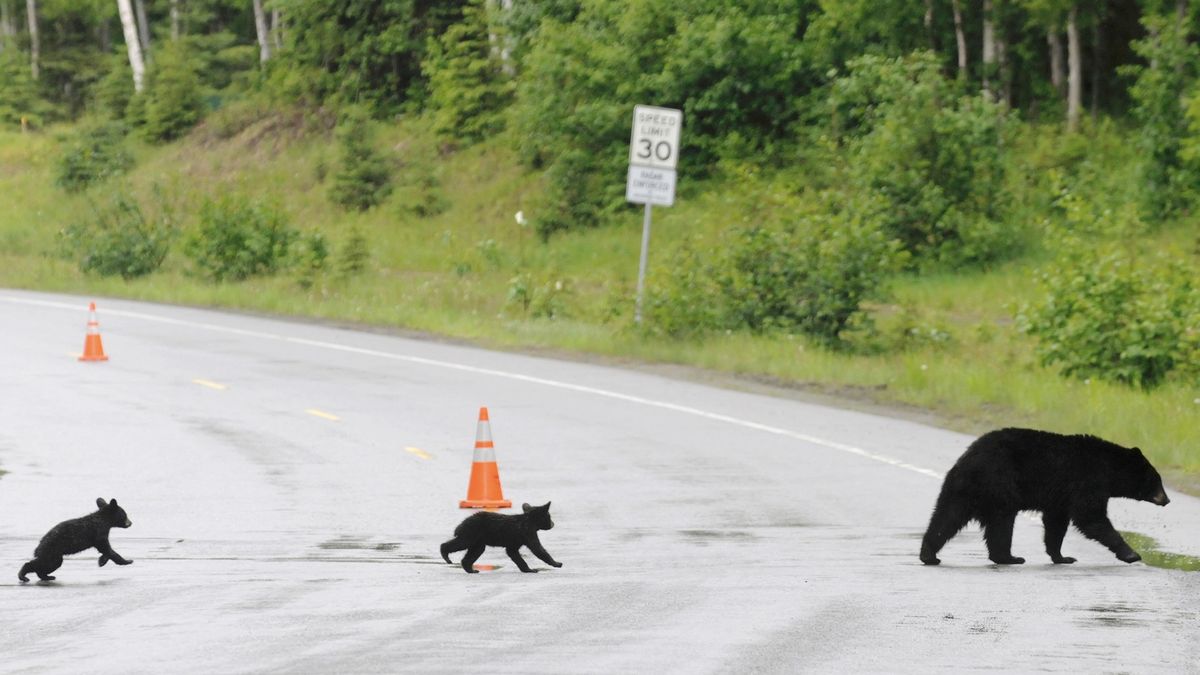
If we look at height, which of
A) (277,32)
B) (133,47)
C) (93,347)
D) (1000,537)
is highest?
(277,32)

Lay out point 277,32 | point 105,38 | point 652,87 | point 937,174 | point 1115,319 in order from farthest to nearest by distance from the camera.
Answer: point 105,38 → point 277,32 → point 652,87 → point 937,174 → point 1115,319

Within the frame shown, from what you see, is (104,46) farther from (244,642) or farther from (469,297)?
(244,642)

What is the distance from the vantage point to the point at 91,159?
62.1m

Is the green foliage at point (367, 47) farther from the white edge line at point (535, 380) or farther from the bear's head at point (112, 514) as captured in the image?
the bear's head at point (112, 514)

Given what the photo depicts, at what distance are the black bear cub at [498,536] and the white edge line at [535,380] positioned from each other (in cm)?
566

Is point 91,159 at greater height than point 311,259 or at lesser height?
greater

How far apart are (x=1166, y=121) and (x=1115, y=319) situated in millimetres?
18506

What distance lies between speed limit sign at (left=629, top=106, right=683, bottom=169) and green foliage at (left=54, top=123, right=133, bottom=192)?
117 ft

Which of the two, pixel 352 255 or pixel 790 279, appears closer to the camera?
pixel 790 279

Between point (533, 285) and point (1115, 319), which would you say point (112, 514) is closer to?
point (1115, 319)

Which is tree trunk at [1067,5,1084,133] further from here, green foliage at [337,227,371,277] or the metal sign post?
the metal sign post

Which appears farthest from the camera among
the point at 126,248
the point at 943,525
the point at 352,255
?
the point at 126,248

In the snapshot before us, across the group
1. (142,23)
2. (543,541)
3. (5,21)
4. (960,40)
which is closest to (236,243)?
(960,40)

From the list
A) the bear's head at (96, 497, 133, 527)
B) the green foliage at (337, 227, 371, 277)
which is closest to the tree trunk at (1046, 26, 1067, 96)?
the green foliage at (337, 227, 371, 277)
